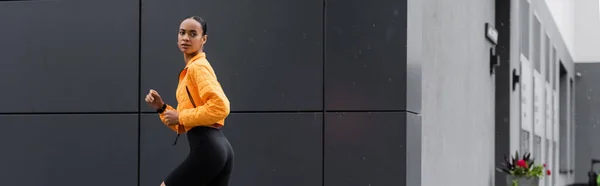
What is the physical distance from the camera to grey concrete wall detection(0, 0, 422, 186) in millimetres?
7781

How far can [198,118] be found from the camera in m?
6.24

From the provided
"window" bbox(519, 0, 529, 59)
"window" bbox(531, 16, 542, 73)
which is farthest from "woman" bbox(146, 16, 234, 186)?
"window" bbox(531, 16, 542, 73)

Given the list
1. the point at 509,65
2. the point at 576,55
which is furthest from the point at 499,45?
the point at 576,55

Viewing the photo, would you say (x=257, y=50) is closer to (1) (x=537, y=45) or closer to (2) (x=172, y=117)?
(2) (x=172, y=117)

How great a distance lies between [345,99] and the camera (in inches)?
308

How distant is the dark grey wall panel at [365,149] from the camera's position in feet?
25.3

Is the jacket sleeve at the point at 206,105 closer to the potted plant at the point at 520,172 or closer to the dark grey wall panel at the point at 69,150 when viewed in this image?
the dark grey wall panel at the point at 69,150

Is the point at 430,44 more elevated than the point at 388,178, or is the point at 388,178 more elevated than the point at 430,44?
the point at 430,44

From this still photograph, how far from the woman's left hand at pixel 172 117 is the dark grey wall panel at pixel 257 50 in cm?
161

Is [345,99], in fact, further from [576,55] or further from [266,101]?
[576,55]

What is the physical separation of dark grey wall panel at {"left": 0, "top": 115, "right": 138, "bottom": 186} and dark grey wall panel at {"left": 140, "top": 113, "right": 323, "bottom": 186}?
270 millimetres

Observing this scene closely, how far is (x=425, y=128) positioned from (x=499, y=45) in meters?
5.09

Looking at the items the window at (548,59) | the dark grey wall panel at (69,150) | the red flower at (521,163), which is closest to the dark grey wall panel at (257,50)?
the dark grey wall panel at (69,150)

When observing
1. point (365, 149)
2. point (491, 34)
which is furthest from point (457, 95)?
point (365, 149)
